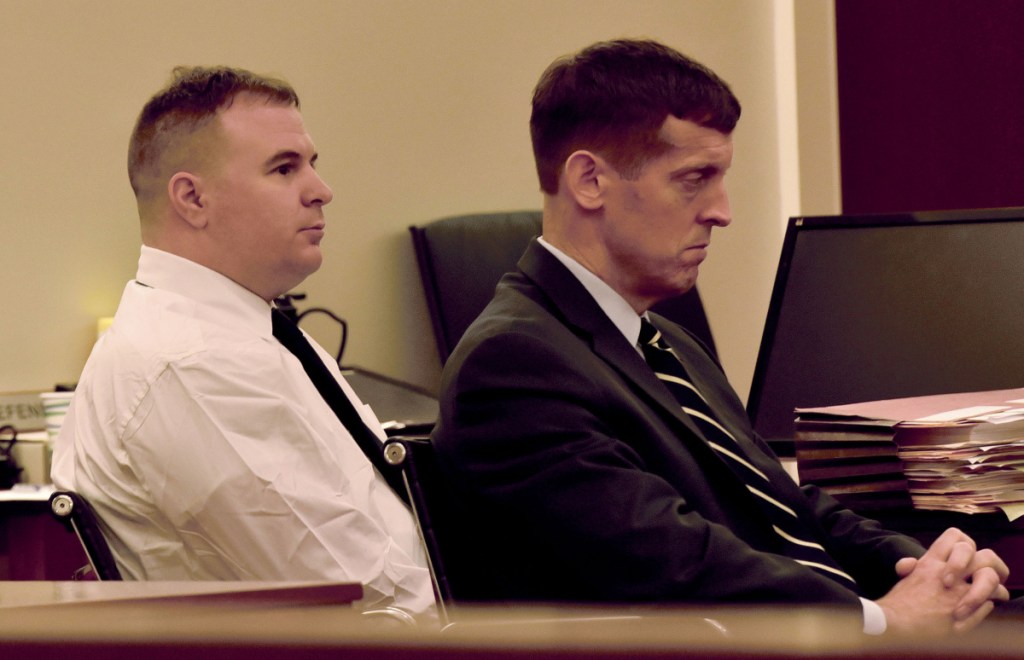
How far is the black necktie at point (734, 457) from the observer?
149 centimetres

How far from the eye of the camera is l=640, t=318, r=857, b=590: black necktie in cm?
149

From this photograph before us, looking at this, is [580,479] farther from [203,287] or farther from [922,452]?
[203,287]

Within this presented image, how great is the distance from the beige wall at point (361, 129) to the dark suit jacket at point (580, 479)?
175 centimetres

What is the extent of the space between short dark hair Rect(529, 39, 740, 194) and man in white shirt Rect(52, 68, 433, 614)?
0.43 meters

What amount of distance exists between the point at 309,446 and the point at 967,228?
1.00 m

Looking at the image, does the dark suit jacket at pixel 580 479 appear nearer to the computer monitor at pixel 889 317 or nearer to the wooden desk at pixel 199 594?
the computer monitor at pixel 889 317

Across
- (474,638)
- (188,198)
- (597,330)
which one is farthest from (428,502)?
(474,638)

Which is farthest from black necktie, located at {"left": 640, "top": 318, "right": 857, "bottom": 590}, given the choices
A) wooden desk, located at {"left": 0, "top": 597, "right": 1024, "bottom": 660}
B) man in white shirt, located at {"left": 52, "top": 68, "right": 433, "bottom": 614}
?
wooden desk, located at {"left": 0, "top": 597, "right": 1024, "bottom": 660}

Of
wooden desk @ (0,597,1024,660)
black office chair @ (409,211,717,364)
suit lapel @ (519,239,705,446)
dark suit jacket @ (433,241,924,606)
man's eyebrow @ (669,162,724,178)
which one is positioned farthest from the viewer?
black office chair @ (409,211,717,364)

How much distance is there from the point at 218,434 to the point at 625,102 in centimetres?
61

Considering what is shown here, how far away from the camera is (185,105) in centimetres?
193

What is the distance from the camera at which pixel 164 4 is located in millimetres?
3191

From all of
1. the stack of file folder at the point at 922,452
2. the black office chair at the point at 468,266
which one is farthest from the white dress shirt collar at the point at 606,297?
the black office chair at the point at 468,266

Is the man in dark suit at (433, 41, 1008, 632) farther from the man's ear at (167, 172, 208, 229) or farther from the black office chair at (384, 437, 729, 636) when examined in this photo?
the man's ear at (167, 172, 208, 229)
